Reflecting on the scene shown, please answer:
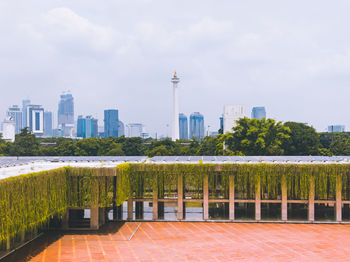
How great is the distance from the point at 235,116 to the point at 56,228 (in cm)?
5490

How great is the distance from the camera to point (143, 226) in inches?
678

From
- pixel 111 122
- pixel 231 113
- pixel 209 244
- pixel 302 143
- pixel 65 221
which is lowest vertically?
pixel 209 244

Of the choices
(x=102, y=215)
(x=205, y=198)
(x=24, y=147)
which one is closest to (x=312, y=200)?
(x=205, y=198)

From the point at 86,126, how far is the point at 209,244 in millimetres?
173336

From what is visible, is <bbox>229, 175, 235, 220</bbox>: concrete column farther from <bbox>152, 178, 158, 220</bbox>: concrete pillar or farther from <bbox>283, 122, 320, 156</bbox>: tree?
<bbox>283, 122, 320, 156</bbox>: tree

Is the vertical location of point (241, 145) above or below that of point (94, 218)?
above

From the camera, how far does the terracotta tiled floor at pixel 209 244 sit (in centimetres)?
1271

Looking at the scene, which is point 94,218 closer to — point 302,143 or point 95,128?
point 302,143

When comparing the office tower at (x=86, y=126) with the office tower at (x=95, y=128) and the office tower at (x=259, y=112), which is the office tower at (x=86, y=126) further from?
the office tower at (x=259, y=112)

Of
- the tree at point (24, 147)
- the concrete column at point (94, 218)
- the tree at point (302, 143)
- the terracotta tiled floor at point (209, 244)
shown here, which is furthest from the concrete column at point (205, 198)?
the tree at point (24, 147)

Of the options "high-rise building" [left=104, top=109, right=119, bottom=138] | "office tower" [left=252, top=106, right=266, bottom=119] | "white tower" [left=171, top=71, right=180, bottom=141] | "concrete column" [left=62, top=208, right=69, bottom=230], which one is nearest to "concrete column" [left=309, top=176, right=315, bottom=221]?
"concrete column" [left=62, top=208, right=69, bottom=230]

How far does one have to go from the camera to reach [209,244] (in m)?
14.2

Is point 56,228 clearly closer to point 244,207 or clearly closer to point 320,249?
point 244,207

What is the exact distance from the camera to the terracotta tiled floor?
12.7m
